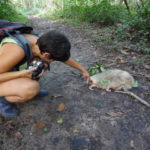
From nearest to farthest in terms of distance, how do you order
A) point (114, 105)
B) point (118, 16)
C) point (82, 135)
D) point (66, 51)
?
point (66, 51), point (82, 135), point (114, 105), point (118, 16)

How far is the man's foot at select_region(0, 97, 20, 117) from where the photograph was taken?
8.13ft

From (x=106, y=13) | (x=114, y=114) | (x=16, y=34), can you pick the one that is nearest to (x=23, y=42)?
(x=16, y=34)

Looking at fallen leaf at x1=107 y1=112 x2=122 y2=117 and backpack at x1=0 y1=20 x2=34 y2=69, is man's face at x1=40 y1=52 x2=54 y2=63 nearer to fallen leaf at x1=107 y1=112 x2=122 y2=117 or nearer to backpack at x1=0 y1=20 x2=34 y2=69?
backpack at x1=0 y1=20 x2=34 y2=69

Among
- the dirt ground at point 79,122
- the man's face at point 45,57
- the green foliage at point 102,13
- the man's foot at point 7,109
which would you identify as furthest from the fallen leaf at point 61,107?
the green foliage at point 102,13

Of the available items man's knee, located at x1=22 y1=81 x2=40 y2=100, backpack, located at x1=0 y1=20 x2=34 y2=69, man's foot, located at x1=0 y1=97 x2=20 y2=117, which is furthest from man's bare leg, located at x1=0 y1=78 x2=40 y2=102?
backpack, located at x1=0 y1=20 x2=34 y2=69

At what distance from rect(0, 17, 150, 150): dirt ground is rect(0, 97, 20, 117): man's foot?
76 millimetres

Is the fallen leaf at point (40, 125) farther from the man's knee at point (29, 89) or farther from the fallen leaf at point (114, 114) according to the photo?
the fallen leaf at point (114, 114)

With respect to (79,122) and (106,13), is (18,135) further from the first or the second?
(106,13)

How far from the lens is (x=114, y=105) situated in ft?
9.20

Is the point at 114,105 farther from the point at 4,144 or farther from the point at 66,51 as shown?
the point at 4,144

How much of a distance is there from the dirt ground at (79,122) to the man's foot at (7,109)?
0.08 m

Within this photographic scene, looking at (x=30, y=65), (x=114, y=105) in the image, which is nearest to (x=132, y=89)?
(x=114, y=105)

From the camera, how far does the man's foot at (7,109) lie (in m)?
2.48

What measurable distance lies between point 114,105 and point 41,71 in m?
1.29
